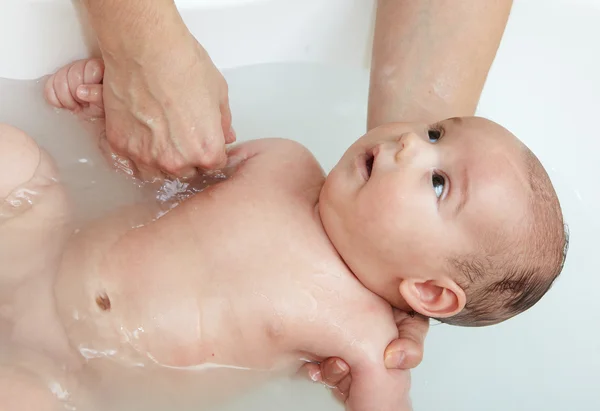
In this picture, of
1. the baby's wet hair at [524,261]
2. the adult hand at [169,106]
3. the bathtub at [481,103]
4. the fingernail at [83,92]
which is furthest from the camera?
the bathtub at [481,103]

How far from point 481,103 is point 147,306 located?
834 mm

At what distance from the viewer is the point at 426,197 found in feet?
3.00

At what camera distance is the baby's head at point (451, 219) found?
0.89m

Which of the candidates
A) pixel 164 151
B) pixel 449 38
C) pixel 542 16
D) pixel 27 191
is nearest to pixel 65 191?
pixel 27 191

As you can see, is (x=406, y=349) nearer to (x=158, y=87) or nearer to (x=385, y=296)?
(x=385, y=296)

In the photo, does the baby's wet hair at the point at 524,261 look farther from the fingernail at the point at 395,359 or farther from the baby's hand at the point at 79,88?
the baby's hand at the point at 79,88

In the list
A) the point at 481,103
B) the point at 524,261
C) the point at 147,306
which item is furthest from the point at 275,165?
the point at 481,103

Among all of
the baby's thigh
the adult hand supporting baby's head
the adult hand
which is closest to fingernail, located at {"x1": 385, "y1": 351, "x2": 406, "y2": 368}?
the adult hand supporting baby's head

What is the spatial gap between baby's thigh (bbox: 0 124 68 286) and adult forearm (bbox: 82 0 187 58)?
202 millimetres

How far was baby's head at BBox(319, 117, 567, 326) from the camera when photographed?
89 cm

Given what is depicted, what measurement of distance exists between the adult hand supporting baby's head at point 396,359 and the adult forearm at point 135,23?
1.70 ft

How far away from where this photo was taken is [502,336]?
1.33 metres

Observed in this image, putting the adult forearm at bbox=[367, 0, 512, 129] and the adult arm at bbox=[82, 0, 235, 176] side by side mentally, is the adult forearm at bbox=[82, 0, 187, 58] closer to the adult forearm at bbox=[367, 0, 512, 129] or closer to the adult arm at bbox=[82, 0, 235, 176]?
the adult arm at bbox=[82, 0, 235, 176]

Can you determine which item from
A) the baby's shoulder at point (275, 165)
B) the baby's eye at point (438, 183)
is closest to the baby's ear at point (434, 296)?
the baby's eye at point (438, 183)
